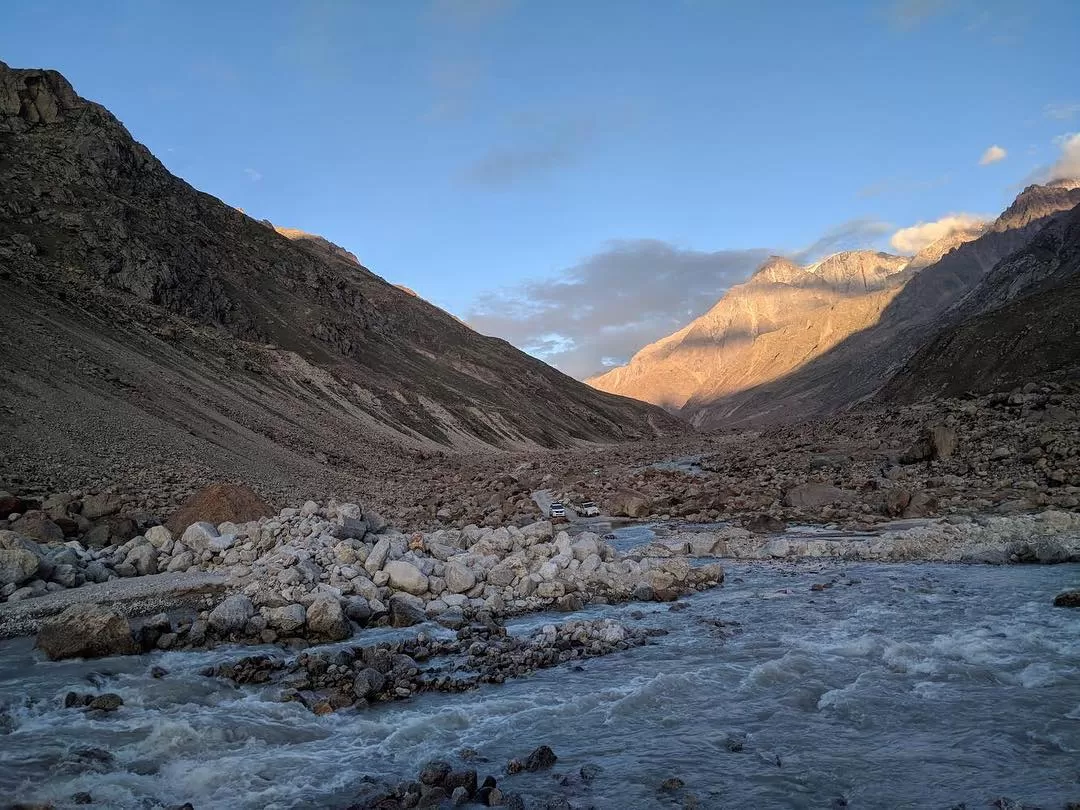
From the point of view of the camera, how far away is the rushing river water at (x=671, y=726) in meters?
7.71

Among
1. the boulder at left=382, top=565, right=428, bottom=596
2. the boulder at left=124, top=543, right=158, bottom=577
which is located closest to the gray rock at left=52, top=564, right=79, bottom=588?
the boulder at left=124, top=543, right=158, bottom=577

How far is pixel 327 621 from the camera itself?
1321cm

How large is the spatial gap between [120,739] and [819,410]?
160884 millimetres

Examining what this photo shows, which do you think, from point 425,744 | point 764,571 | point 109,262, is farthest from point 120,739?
point 109,262

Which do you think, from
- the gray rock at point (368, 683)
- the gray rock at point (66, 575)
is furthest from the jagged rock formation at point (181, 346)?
the gray rock at point (368, 683)

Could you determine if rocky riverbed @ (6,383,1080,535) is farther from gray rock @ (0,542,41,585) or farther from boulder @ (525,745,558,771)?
boulder @ (525,745,558,771)

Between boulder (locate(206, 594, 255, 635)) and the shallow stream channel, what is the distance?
2.56ft

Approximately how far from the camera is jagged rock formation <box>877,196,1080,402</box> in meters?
45.6

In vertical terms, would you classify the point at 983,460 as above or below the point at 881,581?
above

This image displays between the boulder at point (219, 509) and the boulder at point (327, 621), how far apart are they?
7545 mm

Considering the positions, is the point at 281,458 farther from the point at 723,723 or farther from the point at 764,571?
the point at 723,723

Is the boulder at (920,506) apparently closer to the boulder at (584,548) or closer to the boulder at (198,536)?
the boulder at (584,548)

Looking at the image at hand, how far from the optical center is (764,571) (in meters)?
19.4

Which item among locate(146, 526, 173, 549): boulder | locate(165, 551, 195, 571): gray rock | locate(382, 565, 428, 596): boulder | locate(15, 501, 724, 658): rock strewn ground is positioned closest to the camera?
locate(15, 501, 724, 658): rock strewn ground
